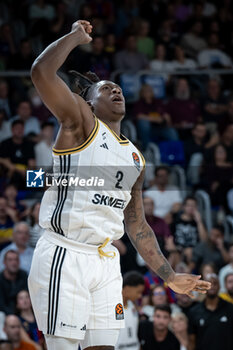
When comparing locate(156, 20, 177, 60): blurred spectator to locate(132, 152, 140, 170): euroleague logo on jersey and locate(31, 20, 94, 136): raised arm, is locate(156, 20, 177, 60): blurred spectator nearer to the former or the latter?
locate(132, 152, 140, 170): euroleague logo on jersey

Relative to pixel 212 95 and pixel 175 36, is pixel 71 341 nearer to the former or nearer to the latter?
pixel 212 95

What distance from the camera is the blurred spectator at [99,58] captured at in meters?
11.2

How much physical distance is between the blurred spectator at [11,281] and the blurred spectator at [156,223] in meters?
1.89

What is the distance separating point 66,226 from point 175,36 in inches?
383

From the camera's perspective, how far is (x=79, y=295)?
3867 mm

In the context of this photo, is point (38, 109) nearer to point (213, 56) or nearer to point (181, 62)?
point (181, 62)

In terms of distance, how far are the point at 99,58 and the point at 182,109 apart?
5.39 feet

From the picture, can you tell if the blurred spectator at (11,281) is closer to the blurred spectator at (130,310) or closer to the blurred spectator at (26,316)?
the blurred spectator at (26,316)

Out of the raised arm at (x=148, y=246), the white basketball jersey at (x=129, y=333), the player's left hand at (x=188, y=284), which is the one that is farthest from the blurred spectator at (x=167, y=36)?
the player's left hand at (x=188, y=284)

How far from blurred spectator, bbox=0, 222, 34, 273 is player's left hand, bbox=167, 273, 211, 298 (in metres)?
4.25

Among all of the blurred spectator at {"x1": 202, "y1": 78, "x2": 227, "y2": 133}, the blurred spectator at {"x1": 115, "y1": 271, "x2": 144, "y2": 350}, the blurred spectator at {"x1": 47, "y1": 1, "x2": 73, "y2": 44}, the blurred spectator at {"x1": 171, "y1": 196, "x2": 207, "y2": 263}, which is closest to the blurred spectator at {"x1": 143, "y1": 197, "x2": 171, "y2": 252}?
the blurred spectator at {"x1": 171, "y1": 196, "x2": 207, "y2": 263}

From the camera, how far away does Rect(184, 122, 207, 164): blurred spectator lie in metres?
10.6

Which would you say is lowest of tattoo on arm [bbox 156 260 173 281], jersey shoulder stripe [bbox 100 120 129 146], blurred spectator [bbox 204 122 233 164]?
tattoo on arm [bbox 156 260 173 281]

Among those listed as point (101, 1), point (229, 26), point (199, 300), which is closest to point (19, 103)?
point (101, 1)
